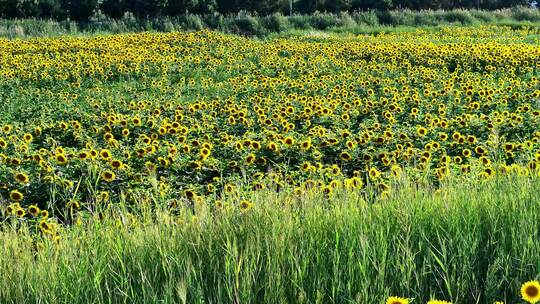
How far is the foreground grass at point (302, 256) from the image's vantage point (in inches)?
92.4

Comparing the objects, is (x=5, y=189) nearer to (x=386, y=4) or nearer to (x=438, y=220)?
(x=438, y=220)

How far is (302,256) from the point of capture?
2.59 meters

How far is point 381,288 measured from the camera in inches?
91.7

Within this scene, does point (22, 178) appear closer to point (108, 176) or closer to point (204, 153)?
point (108, 176)

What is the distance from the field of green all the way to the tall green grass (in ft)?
38.4

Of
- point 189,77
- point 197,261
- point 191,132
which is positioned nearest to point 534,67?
point 189,77

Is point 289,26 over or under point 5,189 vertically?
over

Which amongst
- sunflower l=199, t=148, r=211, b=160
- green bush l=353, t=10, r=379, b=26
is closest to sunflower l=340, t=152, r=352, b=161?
sunflower l=199, t=148, r=211, b=160

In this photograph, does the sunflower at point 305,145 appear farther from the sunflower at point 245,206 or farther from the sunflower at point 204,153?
the sunflower at point 245,206

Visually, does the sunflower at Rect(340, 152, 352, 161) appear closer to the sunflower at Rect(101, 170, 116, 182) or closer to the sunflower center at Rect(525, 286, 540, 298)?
the sunflower at Rect(101, 170, 116, 182)

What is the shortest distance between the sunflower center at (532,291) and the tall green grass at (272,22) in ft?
75.5

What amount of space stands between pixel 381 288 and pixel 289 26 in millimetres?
26496

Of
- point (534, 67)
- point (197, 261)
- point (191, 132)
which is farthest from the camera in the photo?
point (534, 67)

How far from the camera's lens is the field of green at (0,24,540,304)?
2.44 metres
